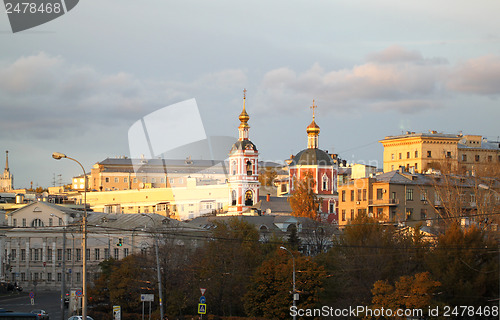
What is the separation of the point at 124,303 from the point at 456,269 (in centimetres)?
2665

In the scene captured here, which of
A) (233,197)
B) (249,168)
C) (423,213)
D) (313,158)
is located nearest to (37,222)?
(233,197)

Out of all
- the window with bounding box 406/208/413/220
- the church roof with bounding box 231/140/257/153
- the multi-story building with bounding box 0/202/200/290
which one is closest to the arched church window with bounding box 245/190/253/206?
the church roof with bounding box 231/140/257/153

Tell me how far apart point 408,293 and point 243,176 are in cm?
8598

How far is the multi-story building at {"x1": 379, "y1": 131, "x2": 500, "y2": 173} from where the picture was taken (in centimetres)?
14575

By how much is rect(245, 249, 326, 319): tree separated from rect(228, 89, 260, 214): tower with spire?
7550 cm

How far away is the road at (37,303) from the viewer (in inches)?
2828

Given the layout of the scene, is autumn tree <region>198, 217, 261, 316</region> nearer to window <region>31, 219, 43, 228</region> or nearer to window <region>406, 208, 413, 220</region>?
window <region>406, 208, 413, 220</region>

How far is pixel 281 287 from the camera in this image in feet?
200

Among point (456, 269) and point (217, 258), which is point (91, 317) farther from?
point (456, 269)

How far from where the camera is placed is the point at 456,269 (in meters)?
57.9

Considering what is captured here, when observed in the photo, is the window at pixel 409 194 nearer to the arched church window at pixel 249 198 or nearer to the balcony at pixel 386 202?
the balcony at pixel 386 202

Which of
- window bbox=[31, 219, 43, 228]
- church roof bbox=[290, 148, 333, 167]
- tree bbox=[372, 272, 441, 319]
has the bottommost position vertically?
tree bbox=[372, 272, 441, 319]

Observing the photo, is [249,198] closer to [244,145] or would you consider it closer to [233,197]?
[233,197]

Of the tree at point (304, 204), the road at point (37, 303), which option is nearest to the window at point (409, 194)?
the tree at point (304, 204)
